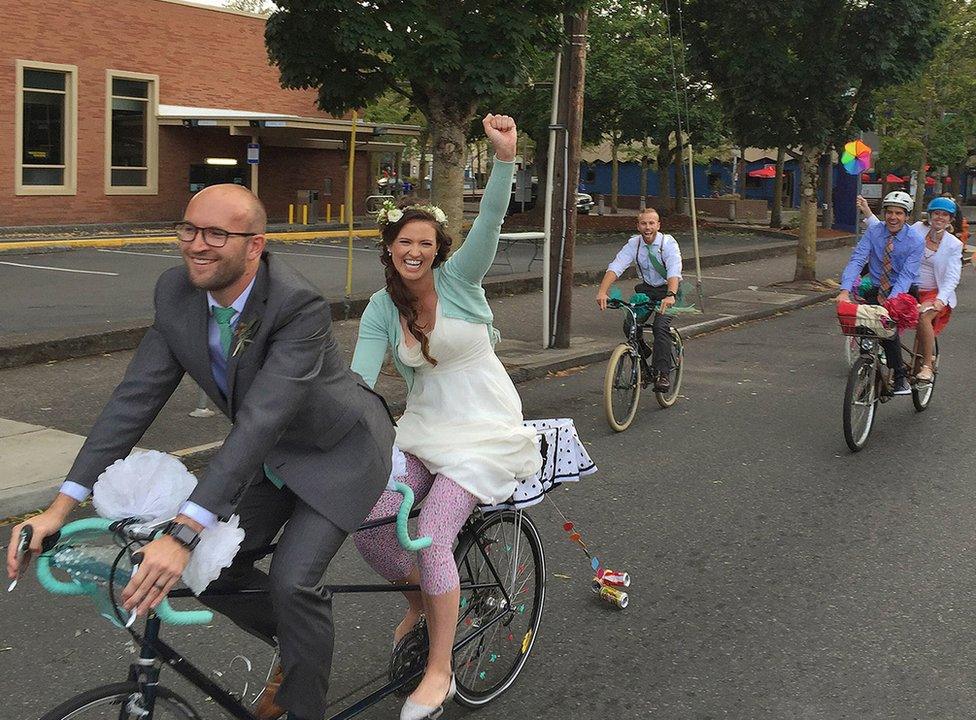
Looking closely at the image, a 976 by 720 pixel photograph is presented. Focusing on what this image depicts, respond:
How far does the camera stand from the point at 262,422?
2797mm

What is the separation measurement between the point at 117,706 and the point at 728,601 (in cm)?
325

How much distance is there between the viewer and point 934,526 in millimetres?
6504

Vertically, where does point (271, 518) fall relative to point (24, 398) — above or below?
above

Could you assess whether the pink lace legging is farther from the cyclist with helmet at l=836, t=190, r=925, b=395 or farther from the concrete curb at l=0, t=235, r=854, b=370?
the concrete curb at l=0, t=235, r=854, b=370

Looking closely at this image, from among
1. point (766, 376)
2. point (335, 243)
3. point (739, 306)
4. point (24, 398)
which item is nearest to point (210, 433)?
point (24, 398)

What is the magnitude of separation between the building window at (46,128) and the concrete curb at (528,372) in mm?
19411

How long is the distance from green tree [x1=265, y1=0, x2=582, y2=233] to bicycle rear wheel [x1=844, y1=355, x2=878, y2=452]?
429 cm

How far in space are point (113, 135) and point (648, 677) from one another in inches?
1164

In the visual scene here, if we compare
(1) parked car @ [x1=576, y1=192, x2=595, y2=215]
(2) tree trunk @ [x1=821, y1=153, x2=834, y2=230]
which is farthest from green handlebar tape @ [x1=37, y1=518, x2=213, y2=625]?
(1) parked car @ [x1=576, y1=192, x2=595, y2=215]

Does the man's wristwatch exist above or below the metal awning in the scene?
below

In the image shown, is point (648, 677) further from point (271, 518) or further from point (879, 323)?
point (879, 323)

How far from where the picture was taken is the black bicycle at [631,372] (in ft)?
29.3

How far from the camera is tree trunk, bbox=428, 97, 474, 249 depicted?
36.6ft

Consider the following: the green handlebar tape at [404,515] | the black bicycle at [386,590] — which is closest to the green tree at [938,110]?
the black bicycle at [386,590]
